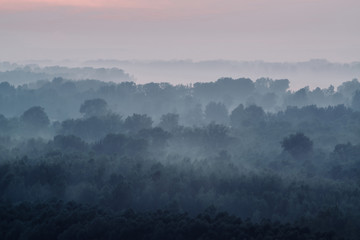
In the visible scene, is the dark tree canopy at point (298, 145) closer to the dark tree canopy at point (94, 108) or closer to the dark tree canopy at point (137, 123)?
the dark tree canopy at point (137, 123)

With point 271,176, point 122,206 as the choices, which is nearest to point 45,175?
point 122,206

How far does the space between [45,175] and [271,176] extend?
69.0ft

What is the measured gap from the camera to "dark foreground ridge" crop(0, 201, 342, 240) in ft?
109

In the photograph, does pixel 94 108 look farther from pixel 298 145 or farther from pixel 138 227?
pixel 138 227

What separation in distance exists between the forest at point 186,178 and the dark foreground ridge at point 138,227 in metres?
0.07

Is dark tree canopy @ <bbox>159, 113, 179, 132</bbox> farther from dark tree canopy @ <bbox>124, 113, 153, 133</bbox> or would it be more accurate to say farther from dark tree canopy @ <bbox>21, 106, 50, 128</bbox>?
dark tree canopy @ <bbox>21, 106, 50, 128</bbox>

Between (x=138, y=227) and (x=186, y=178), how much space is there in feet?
55.6

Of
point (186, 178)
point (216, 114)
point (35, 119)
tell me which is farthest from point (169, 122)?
point (186, 178)

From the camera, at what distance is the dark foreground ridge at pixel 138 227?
33.1 metres

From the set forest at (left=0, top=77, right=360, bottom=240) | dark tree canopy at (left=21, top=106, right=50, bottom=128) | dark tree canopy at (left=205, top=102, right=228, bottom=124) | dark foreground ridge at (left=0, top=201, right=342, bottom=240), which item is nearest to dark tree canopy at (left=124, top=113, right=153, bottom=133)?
forest at (left=0, top=77, right=360, bottom=240)

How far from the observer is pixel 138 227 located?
3428cm

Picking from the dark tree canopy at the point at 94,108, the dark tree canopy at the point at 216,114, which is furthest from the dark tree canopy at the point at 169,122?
the dark tree canopy at the point at 216,114

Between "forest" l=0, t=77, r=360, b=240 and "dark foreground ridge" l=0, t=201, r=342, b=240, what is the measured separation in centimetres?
7

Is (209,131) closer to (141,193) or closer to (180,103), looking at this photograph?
(141,193)
